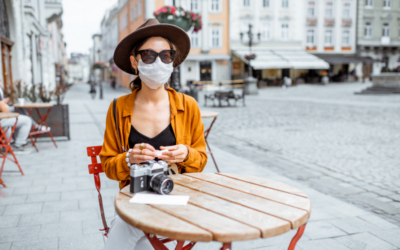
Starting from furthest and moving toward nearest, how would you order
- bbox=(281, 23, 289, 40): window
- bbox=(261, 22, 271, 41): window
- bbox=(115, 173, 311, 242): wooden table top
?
bbox=(281, 23, 289, 40): window → bbox=(261, 22, 271, 41): window → bbox=(115, 173, 311, 242): wooden table top

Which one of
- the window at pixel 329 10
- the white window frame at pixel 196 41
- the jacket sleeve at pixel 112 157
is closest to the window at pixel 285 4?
the window at pixel 329 10

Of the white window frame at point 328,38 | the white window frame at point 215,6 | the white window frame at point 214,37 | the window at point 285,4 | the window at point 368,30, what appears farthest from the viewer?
the window at point 368,30

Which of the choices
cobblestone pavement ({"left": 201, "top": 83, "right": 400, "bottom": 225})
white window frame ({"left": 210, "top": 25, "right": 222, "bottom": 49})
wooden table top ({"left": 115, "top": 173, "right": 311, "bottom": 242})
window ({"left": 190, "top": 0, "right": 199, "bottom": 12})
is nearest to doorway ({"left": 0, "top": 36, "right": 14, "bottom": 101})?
cobblestone pavement ({"left": 201, "top": 83, "right": 400, "bottom": 225})

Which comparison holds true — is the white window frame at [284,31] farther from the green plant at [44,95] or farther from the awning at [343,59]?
the green plant at [44,95]

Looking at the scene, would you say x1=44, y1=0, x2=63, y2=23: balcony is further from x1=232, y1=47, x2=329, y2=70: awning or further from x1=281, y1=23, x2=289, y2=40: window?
x1=281, y1=23, x2=289, y2=40: window

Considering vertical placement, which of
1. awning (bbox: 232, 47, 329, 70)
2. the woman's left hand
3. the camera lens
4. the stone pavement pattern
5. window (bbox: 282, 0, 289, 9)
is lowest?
the stone pavement pattern

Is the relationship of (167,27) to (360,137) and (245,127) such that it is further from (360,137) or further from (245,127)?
(245,127)

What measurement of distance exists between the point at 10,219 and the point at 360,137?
7445 mm

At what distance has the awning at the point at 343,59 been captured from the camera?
37994 millimetres

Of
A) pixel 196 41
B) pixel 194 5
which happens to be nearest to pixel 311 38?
pixel 196 41

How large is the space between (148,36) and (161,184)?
1.00 metres

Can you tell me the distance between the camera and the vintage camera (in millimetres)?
1824

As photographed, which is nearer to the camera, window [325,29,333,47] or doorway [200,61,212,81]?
doorway [200,61,212,81]

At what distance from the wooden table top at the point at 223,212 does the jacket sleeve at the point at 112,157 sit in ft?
0.84
